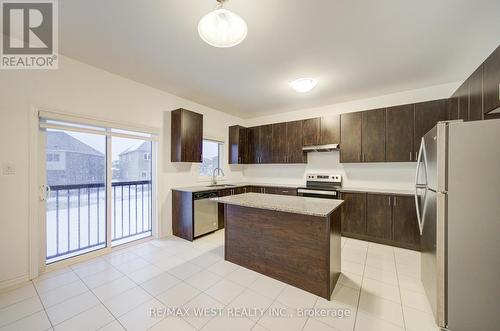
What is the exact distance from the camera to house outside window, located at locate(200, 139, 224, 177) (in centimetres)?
462

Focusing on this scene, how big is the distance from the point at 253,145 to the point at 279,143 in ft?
2.63

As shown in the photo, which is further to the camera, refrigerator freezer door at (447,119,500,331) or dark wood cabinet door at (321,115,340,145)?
dark wood cabinet door at (321,115,340,145)

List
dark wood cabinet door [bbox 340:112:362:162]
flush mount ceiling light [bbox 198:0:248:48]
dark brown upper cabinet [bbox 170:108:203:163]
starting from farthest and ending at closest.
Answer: dark wood cabinet door [bbox 340:112:362:162] < dark brown upper cabinet [bbox 170:108:203:163] < flush mount ceiling light [bbox 198:0:248:48]

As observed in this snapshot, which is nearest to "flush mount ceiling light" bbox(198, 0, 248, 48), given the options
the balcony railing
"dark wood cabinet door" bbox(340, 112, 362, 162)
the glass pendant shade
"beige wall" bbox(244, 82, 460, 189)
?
the glass pendant shade

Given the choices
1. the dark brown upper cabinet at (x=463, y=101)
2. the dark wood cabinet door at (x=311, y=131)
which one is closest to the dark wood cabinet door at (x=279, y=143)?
the dark wood cabinet door at (x=311, y=131)

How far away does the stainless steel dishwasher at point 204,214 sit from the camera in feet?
11.4

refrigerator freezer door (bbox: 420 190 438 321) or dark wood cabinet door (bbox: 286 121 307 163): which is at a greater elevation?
dark wood cabinet door (bbox: 286 121 307 163)

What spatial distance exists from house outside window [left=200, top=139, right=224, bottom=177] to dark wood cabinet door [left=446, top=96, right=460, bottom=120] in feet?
14.3

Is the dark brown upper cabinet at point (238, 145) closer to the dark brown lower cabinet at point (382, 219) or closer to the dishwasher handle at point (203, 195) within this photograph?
the dishwasher handle at point (203, 195)

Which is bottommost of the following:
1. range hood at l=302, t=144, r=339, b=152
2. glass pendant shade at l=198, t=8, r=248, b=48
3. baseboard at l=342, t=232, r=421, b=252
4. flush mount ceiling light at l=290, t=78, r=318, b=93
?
baseboard at l=342, t=232, r=421, b=252

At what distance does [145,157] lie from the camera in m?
3.55

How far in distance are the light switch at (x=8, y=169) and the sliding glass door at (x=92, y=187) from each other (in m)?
0.25

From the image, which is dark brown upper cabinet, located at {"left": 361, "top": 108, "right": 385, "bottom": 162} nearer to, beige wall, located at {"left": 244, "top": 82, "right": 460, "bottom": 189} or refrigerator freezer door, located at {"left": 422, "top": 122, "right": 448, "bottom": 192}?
beige wall, located at {"left": 244, "top": 82, "right": 460, "bottom": 189}

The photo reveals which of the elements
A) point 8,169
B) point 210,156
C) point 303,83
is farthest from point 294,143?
point 8,169
